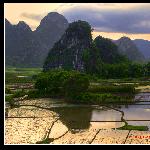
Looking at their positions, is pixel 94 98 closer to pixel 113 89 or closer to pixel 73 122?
pixel 113 89

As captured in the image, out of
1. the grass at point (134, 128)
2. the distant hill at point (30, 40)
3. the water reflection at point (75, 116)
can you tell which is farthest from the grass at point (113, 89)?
the distant hill at point (30, 40)

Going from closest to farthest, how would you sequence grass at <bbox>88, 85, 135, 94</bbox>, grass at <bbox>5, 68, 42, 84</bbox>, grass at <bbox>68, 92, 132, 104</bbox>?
grass at <bbox>68, 92, 132, 104</bbox>, grass at <bbox>88, 85, 135, 94</bbox>, grass at <bbox>5, 68, 42, 84</bbox>

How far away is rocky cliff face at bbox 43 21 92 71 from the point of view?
75.0 feet

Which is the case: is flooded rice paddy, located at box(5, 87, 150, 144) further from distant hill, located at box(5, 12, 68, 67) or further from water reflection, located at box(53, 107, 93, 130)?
distant hill, located at box(5, 12, 68, 67)

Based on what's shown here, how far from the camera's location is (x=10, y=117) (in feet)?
28.1

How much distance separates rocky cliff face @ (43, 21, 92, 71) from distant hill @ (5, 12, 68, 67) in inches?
341

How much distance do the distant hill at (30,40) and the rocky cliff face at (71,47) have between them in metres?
8.67

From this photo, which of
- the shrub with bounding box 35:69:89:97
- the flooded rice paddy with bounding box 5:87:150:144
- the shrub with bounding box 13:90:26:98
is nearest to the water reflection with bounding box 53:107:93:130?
the flooded rice paddy with bounding box 5:87:150:144

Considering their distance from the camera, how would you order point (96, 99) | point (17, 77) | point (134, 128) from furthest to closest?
point (17, 77), point (96, 99), point (134, 128)

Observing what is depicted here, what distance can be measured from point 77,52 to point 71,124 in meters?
16.0

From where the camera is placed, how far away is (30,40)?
3559 cm

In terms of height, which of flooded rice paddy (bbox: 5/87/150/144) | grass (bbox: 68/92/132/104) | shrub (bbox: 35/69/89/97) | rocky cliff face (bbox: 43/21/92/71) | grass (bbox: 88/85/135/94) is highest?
rocky cliff face (bbox: 43/21/92/71)

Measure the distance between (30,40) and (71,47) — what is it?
41.0 ft

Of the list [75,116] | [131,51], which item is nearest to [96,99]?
[75,116]
